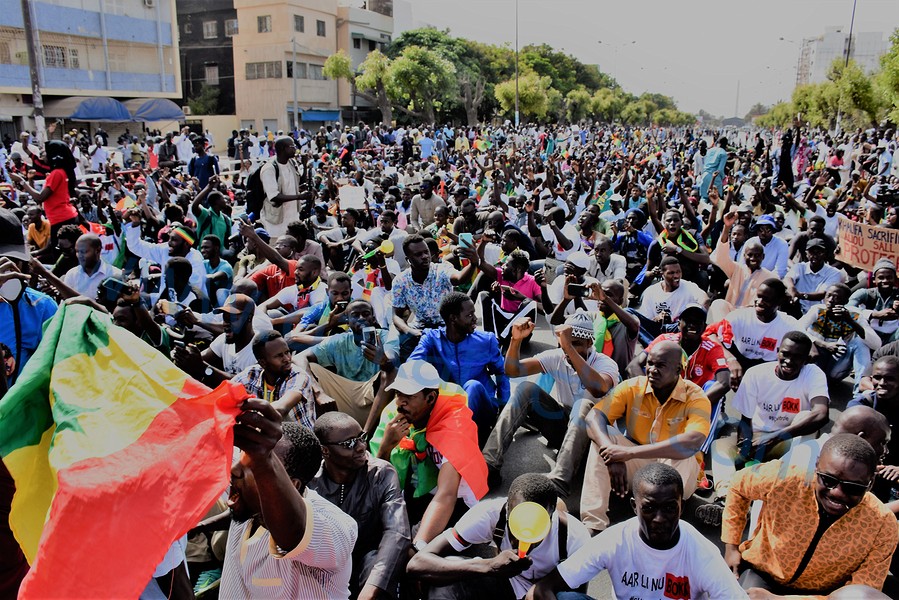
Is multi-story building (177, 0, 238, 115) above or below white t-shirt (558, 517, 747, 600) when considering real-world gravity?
above

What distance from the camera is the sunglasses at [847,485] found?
3.02m

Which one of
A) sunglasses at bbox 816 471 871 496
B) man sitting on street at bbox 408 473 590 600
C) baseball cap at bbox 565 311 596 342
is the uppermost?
baseball cap at bbox 565 311 596 342

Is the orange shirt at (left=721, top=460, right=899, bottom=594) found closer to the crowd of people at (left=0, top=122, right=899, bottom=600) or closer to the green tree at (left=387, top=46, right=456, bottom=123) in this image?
the crowd of people at (left=0, top=122, right=899, bottom=600)

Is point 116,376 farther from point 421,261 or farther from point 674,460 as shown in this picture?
point 421,261

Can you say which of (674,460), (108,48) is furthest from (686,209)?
(108,48)

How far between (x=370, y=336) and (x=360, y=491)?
1834mm

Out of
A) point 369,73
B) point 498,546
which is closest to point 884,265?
point 498,546

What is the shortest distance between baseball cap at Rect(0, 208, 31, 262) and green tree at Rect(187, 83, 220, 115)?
49.3 m

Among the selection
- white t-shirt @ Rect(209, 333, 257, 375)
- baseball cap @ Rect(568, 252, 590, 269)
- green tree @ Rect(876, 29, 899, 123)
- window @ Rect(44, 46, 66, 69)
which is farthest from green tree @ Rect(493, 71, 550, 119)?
white t-shirt @ Rect(209, 333, 257, 375)

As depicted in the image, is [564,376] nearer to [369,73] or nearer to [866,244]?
[866,244]

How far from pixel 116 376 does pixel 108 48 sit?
41098mm

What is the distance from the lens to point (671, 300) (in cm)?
612

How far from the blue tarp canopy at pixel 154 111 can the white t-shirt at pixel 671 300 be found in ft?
114

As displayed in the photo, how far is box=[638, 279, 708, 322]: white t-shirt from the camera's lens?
19.9ft
